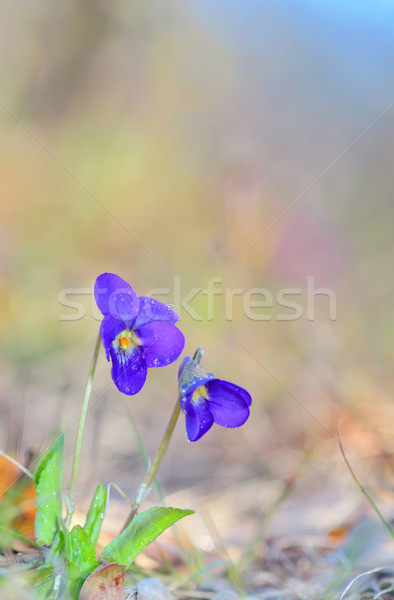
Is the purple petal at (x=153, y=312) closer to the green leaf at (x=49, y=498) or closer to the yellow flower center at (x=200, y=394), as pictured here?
Result: the yellow flower center at (x=200, y=394)

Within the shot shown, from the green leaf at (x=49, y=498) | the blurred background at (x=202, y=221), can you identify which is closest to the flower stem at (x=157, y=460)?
the green leaf at (x=49, y=498)

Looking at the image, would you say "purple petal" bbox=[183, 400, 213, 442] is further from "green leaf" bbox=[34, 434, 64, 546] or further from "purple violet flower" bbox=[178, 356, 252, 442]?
"green leaf" bbox=[34, 434, 64, 546]

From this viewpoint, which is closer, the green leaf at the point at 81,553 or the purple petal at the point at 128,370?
the green leaf at the point at 81,553

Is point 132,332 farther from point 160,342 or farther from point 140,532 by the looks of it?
point 140,532

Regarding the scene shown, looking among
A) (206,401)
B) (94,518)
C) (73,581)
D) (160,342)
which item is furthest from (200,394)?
(73,581)

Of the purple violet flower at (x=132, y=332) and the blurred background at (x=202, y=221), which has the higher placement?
the blurred background at (x=202, y=221)

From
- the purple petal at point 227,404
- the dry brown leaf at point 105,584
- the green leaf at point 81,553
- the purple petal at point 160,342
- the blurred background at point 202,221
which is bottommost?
the dry brown leaf at point 105,584

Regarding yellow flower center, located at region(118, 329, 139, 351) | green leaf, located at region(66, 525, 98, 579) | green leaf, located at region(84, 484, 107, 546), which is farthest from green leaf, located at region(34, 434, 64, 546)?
yellow flower center, located at region(118, 329, 139, 351)

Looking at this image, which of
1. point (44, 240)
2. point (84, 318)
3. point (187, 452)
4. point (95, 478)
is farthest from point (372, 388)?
point (44, 240)

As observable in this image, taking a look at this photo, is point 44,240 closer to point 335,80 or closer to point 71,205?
point 71,205
